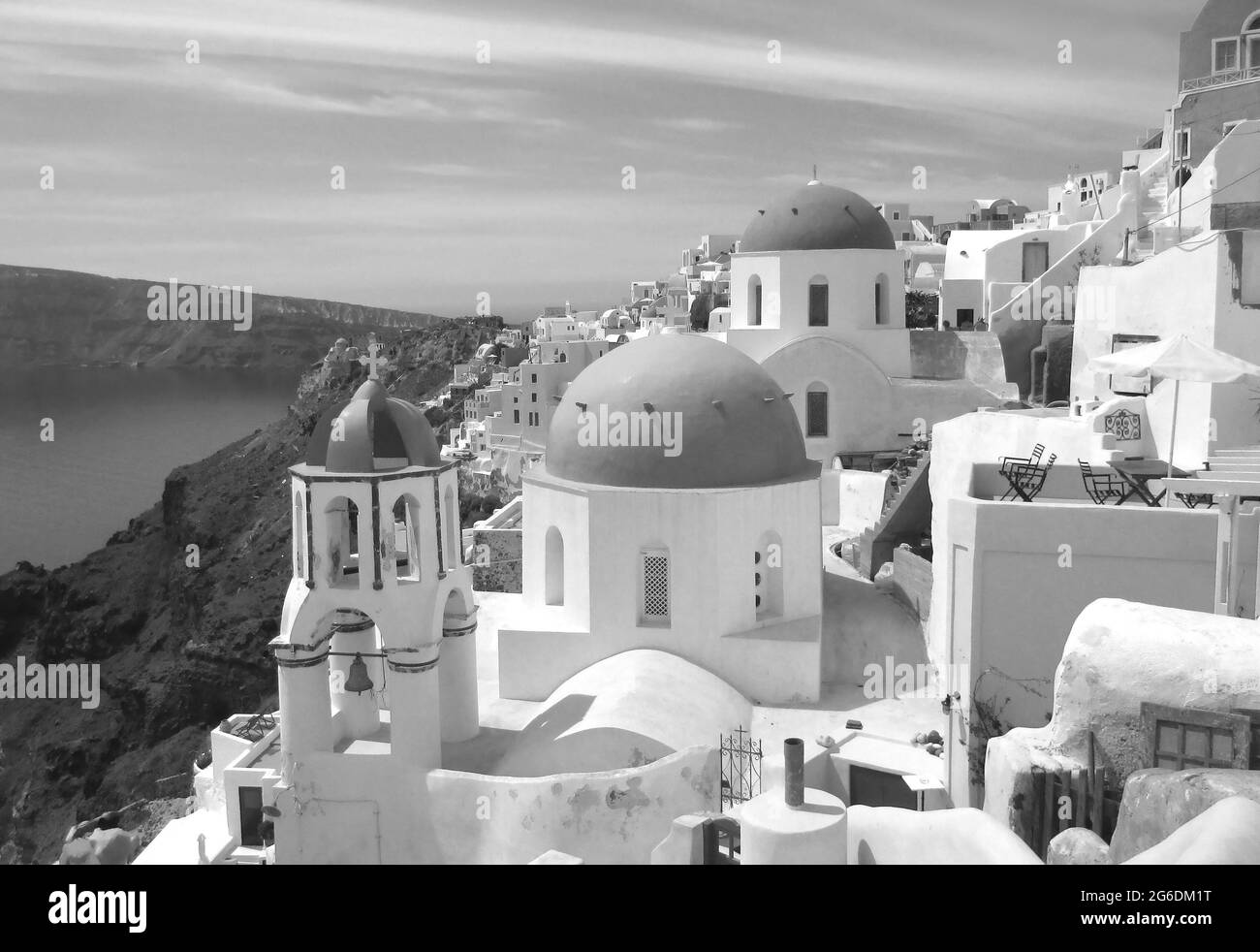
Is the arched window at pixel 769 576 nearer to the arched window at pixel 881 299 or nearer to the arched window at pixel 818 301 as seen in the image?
the arched window at pixel 818 301

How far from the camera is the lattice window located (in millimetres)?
15023

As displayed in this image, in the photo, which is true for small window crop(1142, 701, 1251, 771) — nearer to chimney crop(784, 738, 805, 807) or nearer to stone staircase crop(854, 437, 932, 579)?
chimney crop(784, 738, 805, 807)

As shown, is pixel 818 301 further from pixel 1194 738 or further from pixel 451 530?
pixel 1194 738

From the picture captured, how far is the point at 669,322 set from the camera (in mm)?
65375

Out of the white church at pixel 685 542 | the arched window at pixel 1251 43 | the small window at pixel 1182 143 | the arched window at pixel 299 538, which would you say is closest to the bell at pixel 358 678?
the arched window at pixel 299 538

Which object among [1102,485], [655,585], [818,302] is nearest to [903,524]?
[655,585]

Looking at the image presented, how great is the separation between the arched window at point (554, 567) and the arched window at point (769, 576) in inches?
105

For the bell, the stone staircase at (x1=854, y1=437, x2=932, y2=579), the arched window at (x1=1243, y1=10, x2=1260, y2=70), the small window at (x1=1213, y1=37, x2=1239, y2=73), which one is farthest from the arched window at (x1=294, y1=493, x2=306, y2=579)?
the small window at (x1=1213, y1=37, x2=1239, y2=73)

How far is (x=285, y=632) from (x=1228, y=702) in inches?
355

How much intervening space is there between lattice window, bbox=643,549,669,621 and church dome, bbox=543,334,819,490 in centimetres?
93

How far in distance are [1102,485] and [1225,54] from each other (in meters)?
20.5

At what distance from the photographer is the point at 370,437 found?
12391mm

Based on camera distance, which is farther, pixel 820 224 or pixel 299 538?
pixel 820 224
